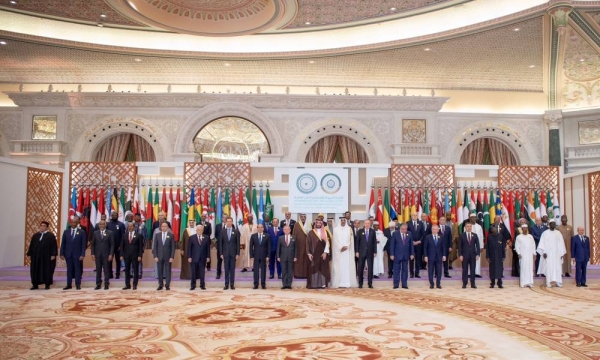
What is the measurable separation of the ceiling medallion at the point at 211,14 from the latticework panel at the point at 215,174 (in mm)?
4209

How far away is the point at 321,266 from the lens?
9656mm

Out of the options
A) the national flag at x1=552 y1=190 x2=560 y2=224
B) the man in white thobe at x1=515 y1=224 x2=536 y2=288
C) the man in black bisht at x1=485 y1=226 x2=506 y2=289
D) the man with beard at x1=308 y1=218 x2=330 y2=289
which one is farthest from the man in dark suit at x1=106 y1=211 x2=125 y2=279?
the national flag at x1=552 y1=190 x2=560 y2=224

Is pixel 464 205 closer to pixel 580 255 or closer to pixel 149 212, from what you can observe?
pixel 580 255

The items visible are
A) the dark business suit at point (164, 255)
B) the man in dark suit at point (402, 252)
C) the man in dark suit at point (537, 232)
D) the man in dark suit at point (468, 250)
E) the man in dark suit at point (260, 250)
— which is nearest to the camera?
the dark business suit at point (164, 255)

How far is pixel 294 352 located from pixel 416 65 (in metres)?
12.3

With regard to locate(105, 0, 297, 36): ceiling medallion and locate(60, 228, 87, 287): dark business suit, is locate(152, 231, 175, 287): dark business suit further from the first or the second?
locate(105, 0, 297, 36): ceiling medallion

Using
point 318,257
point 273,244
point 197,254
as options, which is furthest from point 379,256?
point 197,254

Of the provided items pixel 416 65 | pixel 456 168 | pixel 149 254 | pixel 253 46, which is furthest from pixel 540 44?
pixel 149 254

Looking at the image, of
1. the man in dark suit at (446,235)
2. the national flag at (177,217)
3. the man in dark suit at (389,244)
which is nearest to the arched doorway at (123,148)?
the national flag at (177,217)

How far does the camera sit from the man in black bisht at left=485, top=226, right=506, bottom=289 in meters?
9.67

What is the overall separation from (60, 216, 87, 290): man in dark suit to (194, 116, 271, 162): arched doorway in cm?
681

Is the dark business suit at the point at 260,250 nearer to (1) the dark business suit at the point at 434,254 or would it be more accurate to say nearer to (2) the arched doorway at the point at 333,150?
(1) the dark business suit at the point at 434,254

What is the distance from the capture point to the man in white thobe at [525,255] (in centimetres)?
989

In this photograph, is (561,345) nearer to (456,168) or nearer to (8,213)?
(456,168)
